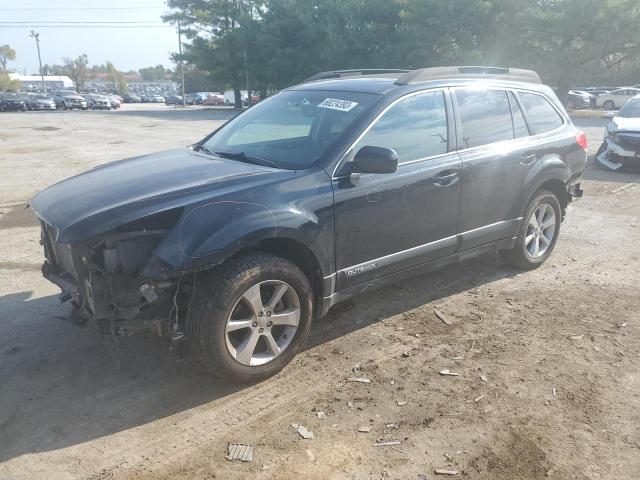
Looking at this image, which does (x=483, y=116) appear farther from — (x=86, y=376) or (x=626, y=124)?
(x=626, y=124)

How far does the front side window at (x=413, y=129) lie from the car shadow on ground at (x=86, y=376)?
1341 millimetres

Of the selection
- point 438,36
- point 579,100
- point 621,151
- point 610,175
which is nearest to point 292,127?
Answer: point 610,175

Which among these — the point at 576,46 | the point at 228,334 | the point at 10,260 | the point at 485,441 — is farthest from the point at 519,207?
the point at 576,46

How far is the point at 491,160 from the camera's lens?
15.3ft

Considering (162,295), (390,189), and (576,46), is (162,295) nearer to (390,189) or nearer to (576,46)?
(390,189)

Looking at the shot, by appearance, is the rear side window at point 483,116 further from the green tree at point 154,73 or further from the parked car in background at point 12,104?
the green tree at point 154,73

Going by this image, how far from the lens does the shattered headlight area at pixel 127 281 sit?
122 inches

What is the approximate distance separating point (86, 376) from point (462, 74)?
151 inches

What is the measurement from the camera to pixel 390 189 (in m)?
3.95

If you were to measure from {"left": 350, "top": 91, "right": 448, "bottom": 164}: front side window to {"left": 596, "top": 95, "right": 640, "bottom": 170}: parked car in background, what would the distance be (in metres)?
8.10

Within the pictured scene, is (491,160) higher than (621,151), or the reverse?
(491,160)

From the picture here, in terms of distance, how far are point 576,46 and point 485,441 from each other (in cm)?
3446

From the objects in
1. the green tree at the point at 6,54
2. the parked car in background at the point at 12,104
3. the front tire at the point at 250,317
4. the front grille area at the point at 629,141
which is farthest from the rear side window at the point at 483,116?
the green tree at the point at 6,54

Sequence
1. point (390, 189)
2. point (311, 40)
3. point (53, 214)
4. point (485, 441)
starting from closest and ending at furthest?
point (485, 441)
point (53, 214)
point (390, 189)
point (311, 40)
